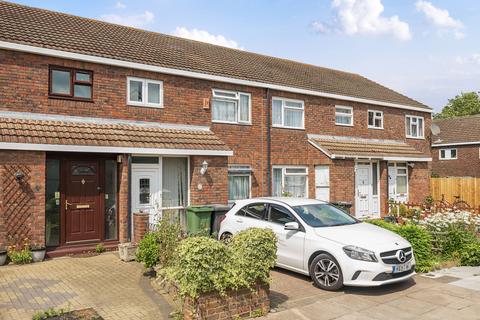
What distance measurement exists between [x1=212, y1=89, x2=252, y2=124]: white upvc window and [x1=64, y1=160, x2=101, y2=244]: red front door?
4.56m

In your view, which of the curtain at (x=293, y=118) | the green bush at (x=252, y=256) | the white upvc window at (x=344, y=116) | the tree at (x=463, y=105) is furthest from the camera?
the tree at (x=463, y=105)

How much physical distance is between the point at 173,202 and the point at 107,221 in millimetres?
2068

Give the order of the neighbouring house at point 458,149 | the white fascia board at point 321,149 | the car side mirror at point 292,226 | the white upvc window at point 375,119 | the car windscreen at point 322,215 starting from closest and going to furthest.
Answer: the car side mirror at point 292,226, the car windscreen at point 322,215, the white fascia board at point 321,149, the white upvc window at point 375,119, the neighbouring house at point 458,149

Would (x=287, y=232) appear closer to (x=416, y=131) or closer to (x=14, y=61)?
(x=14, y=61)

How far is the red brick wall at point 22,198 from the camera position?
8781 mm

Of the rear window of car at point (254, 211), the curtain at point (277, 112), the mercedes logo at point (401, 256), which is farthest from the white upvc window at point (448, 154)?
the mercedes logo at point (401, 256)

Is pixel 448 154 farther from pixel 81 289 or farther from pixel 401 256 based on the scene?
pixel 81 289

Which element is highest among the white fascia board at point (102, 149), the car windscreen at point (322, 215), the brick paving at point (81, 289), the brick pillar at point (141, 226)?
the white fascia board at point (102, 149)

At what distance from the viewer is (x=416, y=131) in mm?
20641

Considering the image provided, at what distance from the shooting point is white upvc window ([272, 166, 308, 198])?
14875mm

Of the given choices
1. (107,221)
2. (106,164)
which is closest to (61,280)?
(107,221)

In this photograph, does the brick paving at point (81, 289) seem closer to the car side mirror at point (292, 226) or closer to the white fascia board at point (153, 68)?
the car side mirror at point (292, 226)

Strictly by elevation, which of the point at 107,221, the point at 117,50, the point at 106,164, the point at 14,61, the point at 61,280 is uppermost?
the point at 117,50

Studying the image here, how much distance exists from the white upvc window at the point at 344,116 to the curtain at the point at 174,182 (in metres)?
7.82
